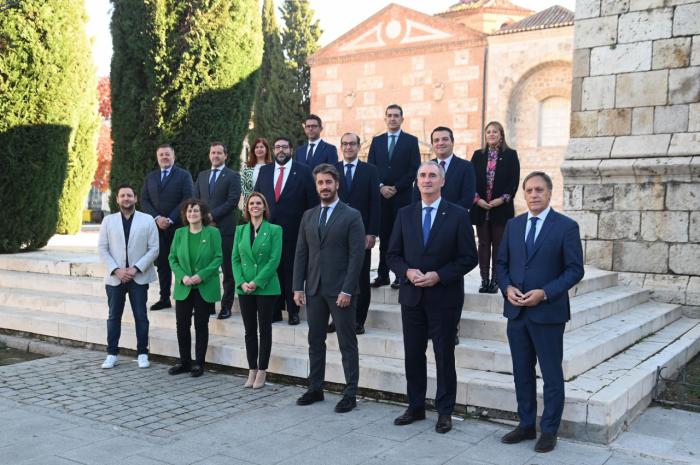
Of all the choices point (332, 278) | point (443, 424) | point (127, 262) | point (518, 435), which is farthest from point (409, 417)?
point (127, 262)

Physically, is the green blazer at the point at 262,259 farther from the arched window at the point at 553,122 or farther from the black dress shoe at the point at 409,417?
the arched window at the point at 553,122

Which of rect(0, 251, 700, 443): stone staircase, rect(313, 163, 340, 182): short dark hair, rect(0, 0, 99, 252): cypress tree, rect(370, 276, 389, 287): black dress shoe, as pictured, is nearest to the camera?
rect(0, 251, 700, 443): stone staircase

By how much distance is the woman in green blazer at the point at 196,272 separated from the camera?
6578 mm

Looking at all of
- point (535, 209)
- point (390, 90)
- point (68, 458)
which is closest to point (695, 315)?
point (535, 209)

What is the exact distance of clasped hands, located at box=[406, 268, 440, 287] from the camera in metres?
4.94

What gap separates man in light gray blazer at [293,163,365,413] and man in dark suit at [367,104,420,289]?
1.37 metres

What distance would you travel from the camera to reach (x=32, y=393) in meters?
6.02

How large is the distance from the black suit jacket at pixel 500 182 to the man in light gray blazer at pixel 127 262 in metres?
3.35

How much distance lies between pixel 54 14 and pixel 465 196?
7.86 meters

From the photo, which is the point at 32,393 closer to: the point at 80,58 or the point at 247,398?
the point at 247,398

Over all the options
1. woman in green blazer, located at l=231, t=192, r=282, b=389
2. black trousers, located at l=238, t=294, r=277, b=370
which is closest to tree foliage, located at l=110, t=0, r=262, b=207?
woman in green blazer, located at l=231, t=192, r=282, b=389

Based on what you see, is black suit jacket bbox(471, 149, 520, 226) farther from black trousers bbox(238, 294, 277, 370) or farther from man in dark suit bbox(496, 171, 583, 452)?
black trousers bbox(238, 294, 277, 370)

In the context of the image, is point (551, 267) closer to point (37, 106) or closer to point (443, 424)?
point (443, 424)

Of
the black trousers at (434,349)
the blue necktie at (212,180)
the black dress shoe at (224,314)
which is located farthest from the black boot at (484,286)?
the blue necktie at (212,180)
